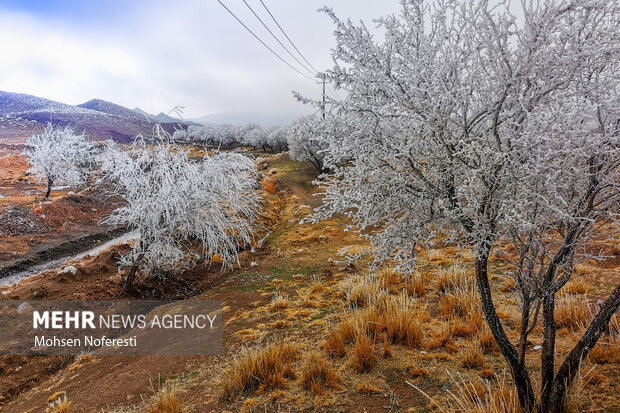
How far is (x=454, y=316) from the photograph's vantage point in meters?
6.35

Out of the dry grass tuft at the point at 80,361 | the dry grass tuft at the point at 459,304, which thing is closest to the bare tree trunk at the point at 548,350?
the dry grass tuft at the point at 459,304

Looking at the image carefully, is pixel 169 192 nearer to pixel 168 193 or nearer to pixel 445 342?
pixel 168 193

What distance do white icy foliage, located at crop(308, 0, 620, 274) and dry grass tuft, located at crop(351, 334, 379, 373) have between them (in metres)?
1.89

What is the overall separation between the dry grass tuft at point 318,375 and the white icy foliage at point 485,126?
6.70 ft

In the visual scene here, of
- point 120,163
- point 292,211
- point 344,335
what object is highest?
point 120,163

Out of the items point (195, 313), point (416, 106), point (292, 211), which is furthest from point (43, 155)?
point (416, 106)

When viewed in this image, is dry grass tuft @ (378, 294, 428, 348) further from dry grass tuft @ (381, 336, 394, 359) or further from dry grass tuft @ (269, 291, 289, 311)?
dry grass tuft @ (269, 291, 289, 311)

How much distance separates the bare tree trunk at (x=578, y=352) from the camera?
3211 mm

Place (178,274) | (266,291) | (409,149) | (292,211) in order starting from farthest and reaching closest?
(292,211)
(178,274)
(266,291)
(409,149)

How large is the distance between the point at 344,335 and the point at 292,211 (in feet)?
52.2

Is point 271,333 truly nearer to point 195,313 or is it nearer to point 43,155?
point 195,313

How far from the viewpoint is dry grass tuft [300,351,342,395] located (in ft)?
15.5

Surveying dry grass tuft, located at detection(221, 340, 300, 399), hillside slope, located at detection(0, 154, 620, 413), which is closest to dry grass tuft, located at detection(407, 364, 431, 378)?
hillside slope, located at detection(0, 154, 620, 413)

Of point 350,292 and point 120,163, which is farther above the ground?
point 120,163
